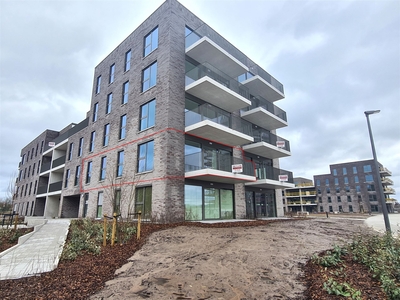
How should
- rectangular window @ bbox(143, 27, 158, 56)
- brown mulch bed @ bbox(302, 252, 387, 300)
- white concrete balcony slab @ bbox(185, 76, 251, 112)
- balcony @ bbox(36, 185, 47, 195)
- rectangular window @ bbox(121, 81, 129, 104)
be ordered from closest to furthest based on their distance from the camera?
1. brown mulch bed @ bbox(302, 252, 387, 300)
2. white concrete balcony slab @ bbox(185, 76, 251, 112)
3. rectangular window @ bbox(143, 27, 158, 56)
4. rectangular window @ bbox(121, 81, 129, 104)
5. balcony @ bbox(36, 185, 47, 195)

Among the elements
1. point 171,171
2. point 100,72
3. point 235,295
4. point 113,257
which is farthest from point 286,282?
point 100,72

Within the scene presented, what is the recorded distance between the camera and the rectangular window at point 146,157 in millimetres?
14695

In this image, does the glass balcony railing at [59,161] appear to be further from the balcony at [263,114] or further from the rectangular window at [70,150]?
the balcony at [263,114]

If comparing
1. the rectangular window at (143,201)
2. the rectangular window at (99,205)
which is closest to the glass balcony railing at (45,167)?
the rectangular window at (99,205)

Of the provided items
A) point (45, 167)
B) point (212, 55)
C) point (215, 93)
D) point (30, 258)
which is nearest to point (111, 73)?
point (212, 55)

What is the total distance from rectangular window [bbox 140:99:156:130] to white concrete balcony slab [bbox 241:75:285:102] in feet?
31.7

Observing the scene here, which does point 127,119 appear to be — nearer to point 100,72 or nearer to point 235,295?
point 100,72

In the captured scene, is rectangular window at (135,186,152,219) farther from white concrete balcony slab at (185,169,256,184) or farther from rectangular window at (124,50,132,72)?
rectangular window at (124,50,132,72)

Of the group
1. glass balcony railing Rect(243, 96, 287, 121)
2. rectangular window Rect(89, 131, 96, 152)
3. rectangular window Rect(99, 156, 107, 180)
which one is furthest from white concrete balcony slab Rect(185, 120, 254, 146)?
rectangular window Rect(89, 131, 96, 152)

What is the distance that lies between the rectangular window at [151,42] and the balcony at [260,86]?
27.8 ft

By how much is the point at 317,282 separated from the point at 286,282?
553 millimetres

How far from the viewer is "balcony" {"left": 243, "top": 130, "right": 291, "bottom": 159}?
19.7 meters

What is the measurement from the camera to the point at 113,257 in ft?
22.2

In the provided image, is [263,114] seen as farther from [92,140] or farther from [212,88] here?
[92,140]
